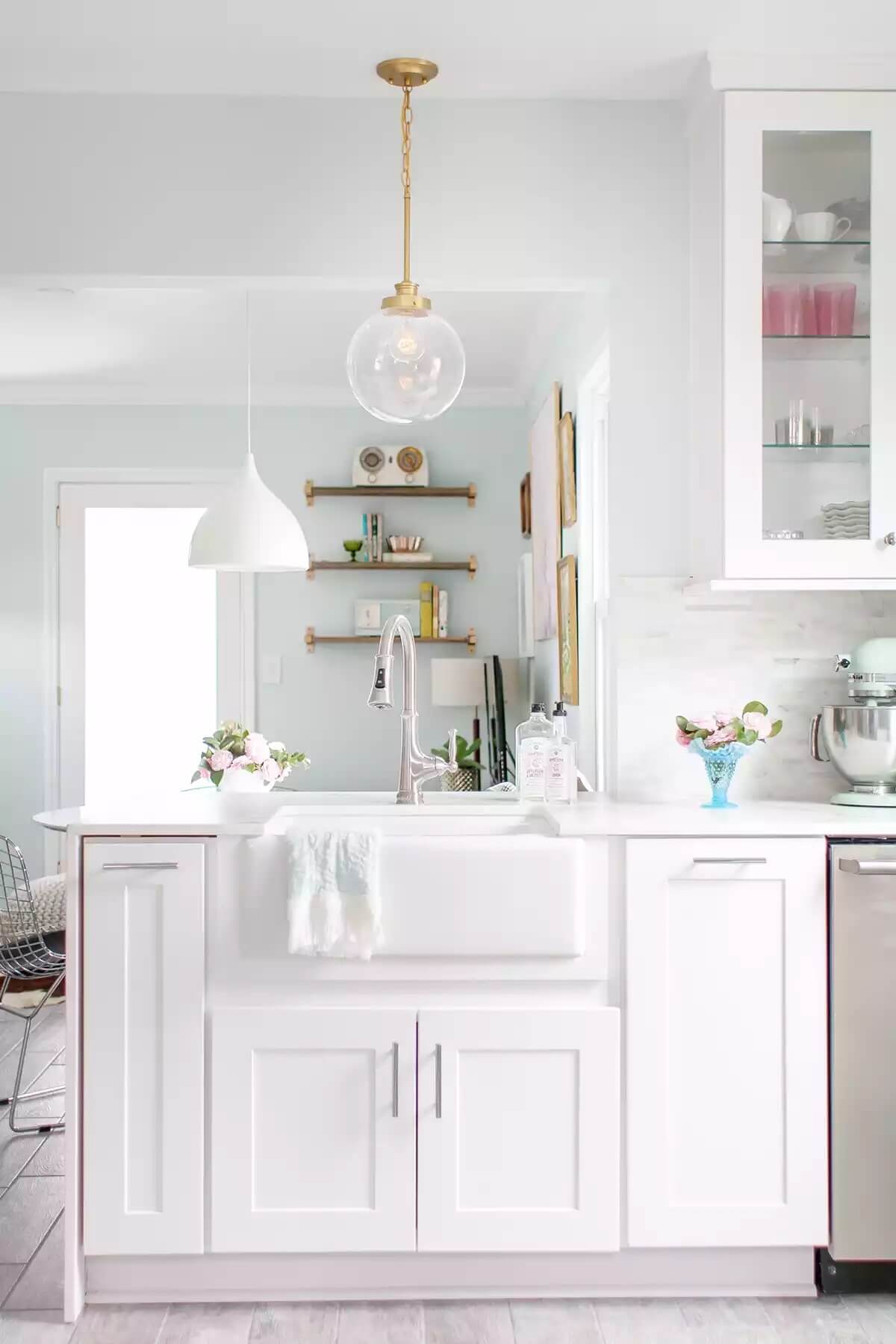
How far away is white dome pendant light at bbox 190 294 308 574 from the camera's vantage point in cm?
341

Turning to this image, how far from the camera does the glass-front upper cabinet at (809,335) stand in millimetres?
2465

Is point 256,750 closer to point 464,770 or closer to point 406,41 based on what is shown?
point 464,770

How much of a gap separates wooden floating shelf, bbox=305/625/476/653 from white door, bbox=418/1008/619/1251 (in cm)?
330

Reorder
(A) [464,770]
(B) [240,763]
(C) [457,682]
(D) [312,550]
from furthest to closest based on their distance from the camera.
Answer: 1. (D) [312,550]
2. (C) [457,682]
3. (A) [464,770]
4. (B) [240,763]

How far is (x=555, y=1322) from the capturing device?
2.18m

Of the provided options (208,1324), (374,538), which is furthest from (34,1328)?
(374,538)

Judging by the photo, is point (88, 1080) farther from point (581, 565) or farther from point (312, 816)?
point (581, 565)

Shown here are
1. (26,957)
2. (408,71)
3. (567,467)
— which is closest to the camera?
(408,71)

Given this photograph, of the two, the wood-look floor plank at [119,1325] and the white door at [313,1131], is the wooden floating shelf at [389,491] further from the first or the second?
the wood-look floor plank at [119,1325]

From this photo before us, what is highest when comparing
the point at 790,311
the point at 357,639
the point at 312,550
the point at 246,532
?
the point at 790,311

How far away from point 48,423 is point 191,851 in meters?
3.91

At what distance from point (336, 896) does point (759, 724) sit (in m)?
0.97

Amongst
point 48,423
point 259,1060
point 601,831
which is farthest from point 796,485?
point 48,423

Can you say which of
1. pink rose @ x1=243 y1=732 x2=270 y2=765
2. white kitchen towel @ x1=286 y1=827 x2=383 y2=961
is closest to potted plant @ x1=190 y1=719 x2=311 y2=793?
pink rose @ x1=243 y1=732 x2=270 y2=765
